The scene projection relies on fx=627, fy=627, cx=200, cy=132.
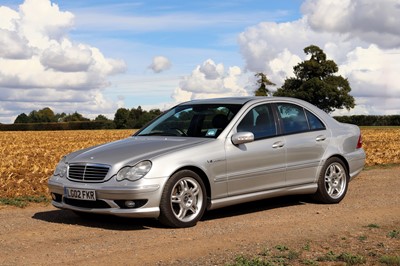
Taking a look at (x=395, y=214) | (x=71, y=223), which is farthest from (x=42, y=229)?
(x=395, y=214)

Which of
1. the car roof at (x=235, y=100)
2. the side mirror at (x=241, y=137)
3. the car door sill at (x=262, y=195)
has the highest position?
the car roof at (x=235, y=100)

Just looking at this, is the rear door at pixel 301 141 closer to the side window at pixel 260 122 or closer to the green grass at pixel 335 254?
the side window at pixel 260 122

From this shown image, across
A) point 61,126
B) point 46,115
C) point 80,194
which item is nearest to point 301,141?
point 80,194

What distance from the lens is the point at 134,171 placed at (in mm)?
7168

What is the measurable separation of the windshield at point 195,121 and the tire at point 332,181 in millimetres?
1827

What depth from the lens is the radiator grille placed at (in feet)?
23.9

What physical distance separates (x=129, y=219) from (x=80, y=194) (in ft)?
3.18

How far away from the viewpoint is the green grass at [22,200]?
9809 millimetres

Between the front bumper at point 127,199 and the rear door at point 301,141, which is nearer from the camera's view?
the front bumper at point 127,199

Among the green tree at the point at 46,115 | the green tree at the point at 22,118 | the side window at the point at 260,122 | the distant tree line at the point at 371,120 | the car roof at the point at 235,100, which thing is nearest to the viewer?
the side window at the point at 260,122

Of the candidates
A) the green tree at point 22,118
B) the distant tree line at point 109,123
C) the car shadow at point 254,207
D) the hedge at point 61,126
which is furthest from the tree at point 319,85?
the car shadow at point 254,207

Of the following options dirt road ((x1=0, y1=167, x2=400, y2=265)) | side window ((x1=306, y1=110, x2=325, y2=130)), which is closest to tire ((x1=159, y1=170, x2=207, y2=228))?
dirt road ((x1=0, y1=167, x2=400, y2=265))

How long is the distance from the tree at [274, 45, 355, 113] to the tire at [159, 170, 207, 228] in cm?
7011

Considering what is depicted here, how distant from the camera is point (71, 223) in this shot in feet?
25.9
